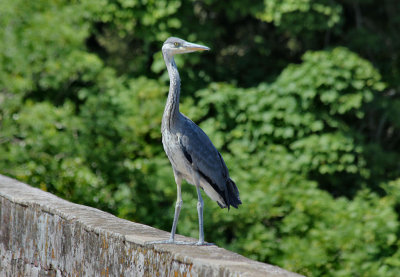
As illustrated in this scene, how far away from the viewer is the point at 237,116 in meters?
10.3

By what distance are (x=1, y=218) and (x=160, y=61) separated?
19.9 ft

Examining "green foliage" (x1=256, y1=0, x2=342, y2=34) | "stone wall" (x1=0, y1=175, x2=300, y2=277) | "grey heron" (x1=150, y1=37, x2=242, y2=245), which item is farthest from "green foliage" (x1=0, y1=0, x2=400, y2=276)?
"grey heron" (x1=150, y1=37, x2=242, y2=245)

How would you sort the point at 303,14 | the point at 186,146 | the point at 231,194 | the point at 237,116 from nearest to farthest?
1. the point at 186,146
2. the point at 231,194
3. the point at 303,14
4. the point at 237,116

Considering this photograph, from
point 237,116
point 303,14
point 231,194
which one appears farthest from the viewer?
point 237,116

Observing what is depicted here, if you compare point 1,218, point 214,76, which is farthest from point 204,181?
point 214,76

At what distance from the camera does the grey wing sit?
3.89 meters

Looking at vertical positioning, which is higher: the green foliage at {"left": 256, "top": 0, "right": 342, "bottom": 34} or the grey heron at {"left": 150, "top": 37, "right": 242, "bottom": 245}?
the green foliage at {"left": 256, "top": 0, "right": 342, "bottom": 34}

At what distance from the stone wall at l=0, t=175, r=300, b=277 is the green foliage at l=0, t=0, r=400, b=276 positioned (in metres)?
2.59

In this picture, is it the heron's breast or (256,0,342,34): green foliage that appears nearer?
the heron's breast

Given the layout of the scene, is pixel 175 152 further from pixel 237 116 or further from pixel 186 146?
pixel 237 116

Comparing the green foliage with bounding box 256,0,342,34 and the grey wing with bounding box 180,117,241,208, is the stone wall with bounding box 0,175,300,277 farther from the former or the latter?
the green foliage with bounding box 256,0,342,34

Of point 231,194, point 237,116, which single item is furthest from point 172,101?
point 237,116

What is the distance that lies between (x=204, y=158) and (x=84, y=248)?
94 cm

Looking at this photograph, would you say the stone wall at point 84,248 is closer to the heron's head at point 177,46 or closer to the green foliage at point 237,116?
the heron's head at point 177,46
